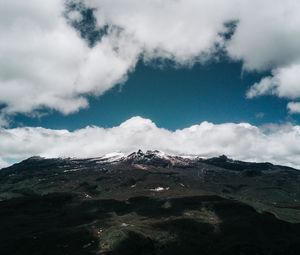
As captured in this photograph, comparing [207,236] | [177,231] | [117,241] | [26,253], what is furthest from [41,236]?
[207,236]

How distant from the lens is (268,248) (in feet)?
513

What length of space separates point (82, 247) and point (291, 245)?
269 feet

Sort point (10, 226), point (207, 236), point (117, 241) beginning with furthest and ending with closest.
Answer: point (10, 226) → point (207, 236) → point (117, 241)

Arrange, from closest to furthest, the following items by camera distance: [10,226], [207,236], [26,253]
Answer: [26,253] → [207,236] → [10,226]

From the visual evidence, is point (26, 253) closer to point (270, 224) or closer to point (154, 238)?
point (154, 238)

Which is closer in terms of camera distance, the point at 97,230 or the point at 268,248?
the point at 268,248

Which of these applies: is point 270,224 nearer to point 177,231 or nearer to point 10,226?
point 177,231

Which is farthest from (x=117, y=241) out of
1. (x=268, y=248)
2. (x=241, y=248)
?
(x=268, y=248)

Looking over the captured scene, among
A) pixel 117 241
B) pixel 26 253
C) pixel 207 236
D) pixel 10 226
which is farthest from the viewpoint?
pixel 10 226

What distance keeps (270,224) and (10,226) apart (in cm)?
12312

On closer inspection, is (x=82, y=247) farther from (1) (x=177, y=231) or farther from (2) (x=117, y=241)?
(1) (x=177, y=231)

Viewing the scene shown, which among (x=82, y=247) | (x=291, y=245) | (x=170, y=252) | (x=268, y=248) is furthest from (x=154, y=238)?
(x=291, y=245)

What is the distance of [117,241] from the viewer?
15288 centimetres

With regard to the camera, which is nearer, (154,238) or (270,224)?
(154,238)
